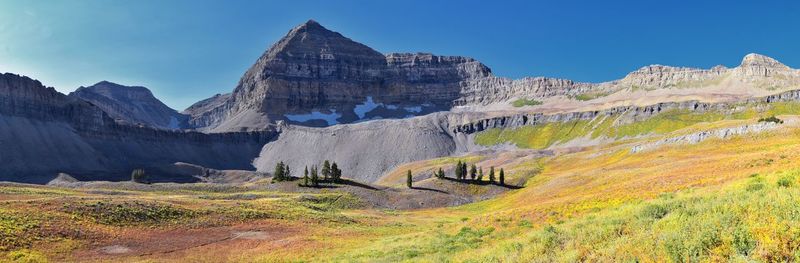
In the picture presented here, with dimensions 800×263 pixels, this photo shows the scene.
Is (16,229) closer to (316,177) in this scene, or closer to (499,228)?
(499,228)

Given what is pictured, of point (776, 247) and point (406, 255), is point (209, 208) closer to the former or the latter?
point (406, 255)

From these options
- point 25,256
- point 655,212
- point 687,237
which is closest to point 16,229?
point 25,256

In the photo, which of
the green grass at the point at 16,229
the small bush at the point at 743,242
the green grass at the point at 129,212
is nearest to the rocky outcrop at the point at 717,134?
the green grass at the point at 129,212

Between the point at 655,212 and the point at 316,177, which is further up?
the point at 655,212

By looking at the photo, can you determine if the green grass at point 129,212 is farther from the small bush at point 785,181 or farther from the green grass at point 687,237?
the small bush at point 785,181

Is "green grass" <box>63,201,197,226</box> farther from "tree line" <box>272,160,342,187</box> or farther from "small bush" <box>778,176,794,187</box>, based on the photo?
"tree line" <box>272,160,342,187</box>

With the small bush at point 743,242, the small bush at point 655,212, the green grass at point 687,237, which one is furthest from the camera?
the small bush at point 655,212

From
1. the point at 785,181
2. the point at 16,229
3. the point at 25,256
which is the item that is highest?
the point at 785,181

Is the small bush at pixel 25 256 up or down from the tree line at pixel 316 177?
up

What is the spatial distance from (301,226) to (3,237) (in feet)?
75.7

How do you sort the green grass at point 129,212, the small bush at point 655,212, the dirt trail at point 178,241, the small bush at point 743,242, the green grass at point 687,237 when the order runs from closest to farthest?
the green grass at point 687,237
the small bush at point 743,242
the small bush at point 655,212
the dirt trail at point 178,241
the green grass at point 129,212

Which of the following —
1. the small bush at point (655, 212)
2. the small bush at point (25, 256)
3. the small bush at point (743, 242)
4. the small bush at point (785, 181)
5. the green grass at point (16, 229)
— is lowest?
the small bush at point (25, 256)

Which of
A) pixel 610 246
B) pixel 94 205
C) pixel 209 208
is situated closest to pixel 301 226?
pixel 209 208

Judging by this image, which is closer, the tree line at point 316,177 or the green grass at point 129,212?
the green grass at point 129,212
